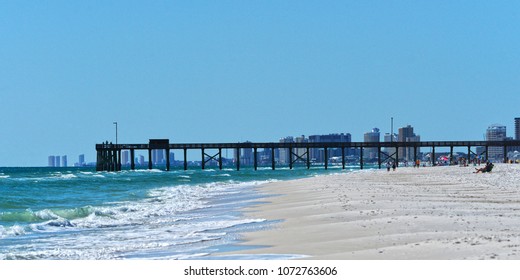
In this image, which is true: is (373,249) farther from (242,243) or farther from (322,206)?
(322,206)

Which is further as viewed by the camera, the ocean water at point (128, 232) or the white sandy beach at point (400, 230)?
the ocean water at point (128, 232)

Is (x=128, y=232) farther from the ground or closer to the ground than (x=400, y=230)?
closer to the ground

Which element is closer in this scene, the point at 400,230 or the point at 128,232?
the point at 400,230

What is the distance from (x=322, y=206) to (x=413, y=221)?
298 inches

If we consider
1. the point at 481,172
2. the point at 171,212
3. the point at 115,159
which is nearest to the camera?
the point at 171,212

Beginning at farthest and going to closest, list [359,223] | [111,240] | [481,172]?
1. [481,172]
2. [111,240]
3. [359,223]

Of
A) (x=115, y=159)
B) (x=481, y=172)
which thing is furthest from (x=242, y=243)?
(x=115, y=159)

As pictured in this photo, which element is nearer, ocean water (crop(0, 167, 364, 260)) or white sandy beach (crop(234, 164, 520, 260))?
white sandy beach (crop(234, 164, 520, 260))

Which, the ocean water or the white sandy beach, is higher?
the white sandy beach

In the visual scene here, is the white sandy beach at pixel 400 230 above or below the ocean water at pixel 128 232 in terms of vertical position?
above
